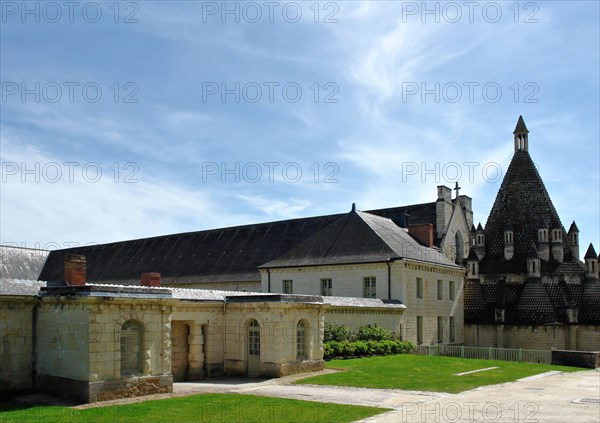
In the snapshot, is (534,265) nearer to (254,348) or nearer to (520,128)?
(520,128)

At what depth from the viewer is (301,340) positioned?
23750mm

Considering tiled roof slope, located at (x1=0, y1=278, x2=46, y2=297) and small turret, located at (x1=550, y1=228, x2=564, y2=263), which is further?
small turret, located at (x1=550, y1=228, x2=564, y2=263)

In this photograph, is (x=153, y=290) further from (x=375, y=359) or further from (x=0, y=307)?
(x=375, y=359)

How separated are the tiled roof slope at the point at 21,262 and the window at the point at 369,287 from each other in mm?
30595

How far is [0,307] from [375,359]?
1580cm

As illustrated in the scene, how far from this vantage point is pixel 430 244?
40.6 meters

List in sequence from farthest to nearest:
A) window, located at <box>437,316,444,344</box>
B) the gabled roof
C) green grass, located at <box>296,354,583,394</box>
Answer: window, located at <box>437,316,444,344</box> < the gabled roof < green grass, located at <box>296,354,583,394</box>

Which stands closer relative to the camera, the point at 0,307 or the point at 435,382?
the point at 0,307

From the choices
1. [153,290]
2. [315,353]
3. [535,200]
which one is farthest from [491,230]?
[153,290]

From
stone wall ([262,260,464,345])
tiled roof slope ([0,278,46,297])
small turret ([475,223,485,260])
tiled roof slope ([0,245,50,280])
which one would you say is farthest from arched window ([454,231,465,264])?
tiled roof slope ([0,245,50,280])

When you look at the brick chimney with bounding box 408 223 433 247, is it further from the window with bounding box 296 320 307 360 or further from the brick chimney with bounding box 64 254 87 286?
the brick chimney with bounding box 64 254 87 286

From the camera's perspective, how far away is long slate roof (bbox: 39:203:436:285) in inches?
1761

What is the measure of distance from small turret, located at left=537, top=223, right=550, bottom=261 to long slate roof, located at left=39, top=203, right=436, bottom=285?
808cm

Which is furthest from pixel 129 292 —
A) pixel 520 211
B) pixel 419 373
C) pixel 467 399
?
pixel 520 211
